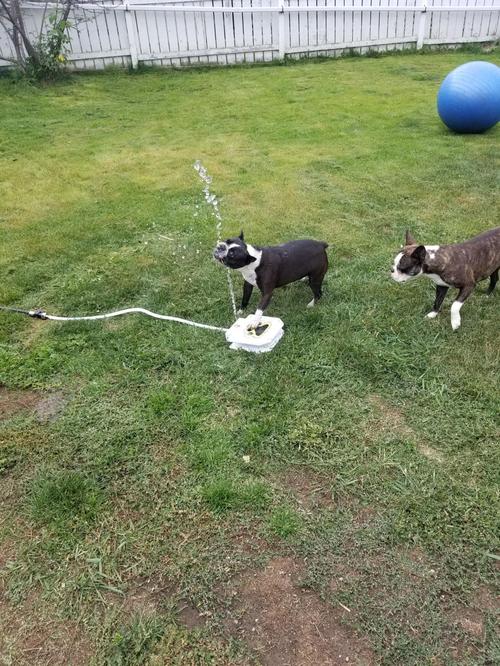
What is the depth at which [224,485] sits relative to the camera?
9.39ft

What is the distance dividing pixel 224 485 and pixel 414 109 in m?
8.41

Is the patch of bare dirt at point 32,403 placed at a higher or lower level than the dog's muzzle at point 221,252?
lower

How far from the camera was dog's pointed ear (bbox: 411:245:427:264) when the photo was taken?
142 inches

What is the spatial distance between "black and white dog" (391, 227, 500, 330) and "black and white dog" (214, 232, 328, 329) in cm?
61

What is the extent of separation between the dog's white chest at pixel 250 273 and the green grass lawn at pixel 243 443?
44 centimetres

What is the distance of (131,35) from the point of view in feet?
38.9

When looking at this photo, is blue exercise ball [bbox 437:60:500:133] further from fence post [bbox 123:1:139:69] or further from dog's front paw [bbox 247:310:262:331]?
fence post [bbox 123:1:139:69]

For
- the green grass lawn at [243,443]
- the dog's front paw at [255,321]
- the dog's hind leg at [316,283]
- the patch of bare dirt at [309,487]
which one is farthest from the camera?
the dog's hind leg at [316,283]

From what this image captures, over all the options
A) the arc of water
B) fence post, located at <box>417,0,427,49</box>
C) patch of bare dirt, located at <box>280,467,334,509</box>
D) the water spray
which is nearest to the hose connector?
the water spray

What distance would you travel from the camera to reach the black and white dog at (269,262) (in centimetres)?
365

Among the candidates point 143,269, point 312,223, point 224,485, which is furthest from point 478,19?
point 224,485

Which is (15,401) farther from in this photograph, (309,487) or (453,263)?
(453,263)

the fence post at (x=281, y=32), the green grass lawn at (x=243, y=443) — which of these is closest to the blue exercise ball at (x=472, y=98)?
the green grass lawn at (x=243, y=443)

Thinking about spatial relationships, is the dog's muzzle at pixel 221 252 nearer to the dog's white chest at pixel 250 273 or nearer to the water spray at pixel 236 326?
the dog's white chest at pixel 250 273
